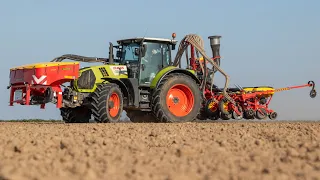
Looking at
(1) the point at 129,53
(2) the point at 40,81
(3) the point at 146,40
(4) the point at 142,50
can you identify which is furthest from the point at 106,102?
(3) the point at 146,40

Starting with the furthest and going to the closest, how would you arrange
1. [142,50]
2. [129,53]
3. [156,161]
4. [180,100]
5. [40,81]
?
1. [180,100]
2. [129,53]
3. [142,50]
4. [40,81]
5. [156,161]

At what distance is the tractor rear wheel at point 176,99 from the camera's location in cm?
1165

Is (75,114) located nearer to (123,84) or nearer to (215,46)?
(123,84)

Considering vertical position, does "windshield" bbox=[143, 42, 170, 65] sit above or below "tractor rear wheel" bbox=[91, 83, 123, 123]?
above

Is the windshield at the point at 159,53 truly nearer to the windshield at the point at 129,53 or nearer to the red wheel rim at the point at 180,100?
the windshield at the point at 129,53

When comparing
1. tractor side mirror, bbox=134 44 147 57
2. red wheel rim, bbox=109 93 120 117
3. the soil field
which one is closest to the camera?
the soil field

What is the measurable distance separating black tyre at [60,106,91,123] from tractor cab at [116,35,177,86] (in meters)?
1.52

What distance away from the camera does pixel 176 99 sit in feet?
40.5

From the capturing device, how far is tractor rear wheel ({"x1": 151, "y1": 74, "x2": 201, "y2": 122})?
1165 centimetres

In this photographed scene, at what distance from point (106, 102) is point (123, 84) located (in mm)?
814

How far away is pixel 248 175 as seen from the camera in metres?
3.58

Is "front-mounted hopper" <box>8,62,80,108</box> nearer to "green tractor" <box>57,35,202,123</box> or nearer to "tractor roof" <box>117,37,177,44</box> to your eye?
"green tractor" <box>57,35,202,123</box>

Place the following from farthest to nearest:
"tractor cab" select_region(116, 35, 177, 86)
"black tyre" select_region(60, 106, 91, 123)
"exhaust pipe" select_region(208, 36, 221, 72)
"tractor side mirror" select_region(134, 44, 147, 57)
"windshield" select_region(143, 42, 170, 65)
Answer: "exhaust pipe" select_region(208, 36, 221, 72) → "black tyre" select_region(60, 106, 91, 123) → "windshield" select_region(143, 42, 170, 65) → "tractor cab" select_region(116, 35, 177, 86) → "tractor side mirror" select_region(134, 44, 147, 57)

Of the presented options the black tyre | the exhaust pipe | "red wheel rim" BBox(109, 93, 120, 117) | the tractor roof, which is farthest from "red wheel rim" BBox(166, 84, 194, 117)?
the exhaust pipe
